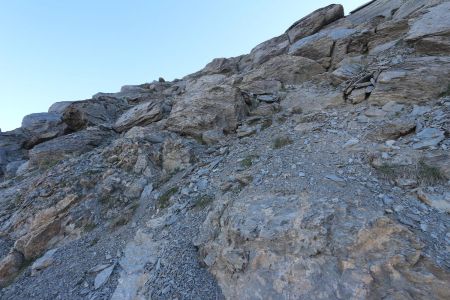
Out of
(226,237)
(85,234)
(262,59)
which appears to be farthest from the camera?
(262,59)

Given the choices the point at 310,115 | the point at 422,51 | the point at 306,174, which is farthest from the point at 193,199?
the point at 422,51

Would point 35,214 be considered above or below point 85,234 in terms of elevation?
above

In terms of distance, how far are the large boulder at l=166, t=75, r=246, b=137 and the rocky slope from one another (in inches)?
2.8

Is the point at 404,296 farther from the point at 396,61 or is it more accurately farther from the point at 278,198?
the point at 396,61

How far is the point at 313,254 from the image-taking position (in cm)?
579

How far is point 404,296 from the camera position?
4.76 meters

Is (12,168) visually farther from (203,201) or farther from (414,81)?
(414,81)

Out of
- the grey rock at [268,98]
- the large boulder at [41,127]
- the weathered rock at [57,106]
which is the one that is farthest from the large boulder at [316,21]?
the weathered rock at [57,106]

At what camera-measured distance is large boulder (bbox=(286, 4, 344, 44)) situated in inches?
879

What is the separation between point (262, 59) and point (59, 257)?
20.2m

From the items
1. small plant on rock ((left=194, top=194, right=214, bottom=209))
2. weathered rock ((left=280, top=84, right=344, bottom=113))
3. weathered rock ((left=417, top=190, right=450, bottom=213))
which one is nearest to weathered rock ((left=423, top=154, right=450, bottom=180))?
weathered rock ((left=417, top=190, right=450, bottom=213))

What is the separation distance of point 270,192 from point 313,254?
2.24 metres

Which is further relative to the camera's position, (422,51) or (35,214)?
(422,51)

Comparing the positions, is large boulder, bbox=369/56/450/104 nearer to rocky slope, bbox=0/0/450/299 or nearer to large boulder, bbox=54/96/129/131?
rocky slope, bbox=0/0/450/299
